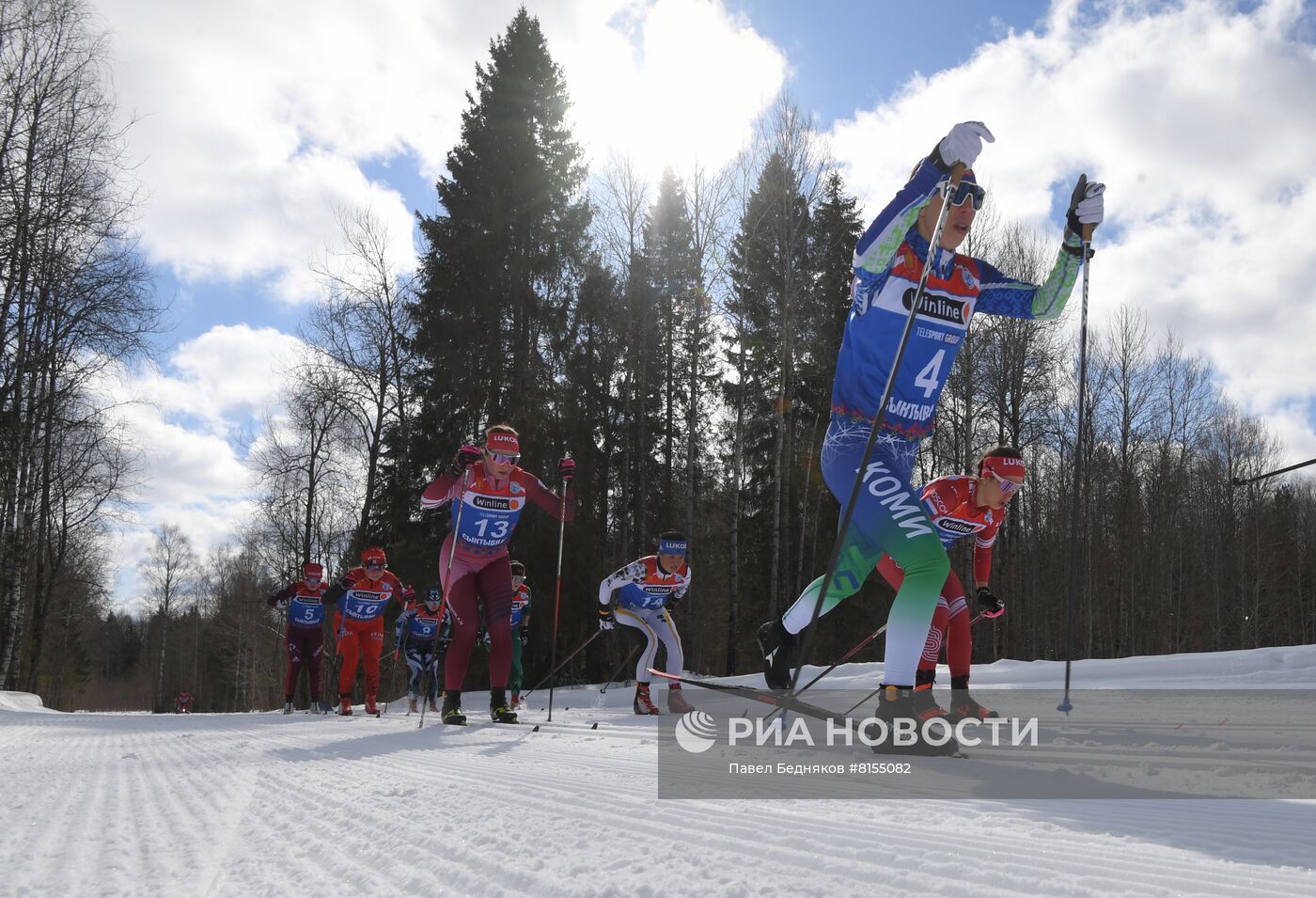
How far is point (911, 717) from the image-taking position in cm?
317

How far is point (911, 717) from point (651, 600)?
5.61 m

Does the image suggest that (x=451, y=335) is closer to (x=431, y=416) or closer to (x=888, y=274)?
(x=431, y=416)

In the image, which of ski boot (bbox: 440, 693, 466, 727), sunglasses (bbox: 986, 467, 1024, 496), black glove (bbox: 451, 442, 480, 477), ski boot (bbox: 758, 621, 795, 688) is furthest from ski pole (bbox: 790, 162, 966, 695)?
ski boot (bbox: 440, 693, 466, 727)

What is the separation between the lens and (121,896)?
1305 millimetres

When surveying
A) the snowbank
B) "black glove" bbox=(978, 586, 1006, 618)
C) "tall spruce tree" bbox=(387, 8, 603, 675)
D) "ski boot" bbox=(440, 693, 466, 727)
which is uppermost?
"tall spruce tree" bbox=(387, 8, 603, 675)

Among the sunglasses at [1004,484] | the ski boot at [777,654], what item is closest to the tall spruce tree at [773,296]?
the sunglasses at [1004,484]

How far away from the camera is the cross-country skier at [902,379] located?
324 cm

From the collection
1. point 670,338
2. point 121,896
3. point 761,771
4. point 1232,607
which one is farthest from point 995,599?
point 1232,607

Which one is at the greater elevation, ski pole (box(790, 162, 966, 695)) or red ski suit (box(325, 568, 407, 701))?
ski pole (box(790, 162, 966, 695))

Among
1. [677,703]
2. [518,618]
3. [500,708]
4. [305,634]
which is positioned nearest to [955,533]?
[500,708]

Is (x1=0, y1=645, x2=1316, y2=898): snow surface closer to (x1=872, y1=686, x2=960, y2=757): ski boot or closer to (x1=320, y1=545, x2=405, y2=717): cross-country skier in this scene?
(x1=872, y1=686, x2=960, y2=757): ski boot

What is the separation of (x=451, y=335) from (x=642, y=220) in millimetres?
6139

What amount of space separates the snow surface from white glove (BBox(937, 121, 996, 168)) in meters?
2.24

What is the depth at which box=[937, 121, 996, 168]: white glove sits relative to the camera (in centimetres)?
311
